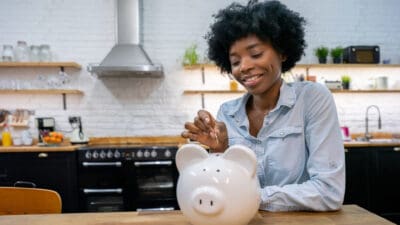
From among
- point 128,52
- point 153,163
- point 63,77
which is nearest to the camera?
point 153,163

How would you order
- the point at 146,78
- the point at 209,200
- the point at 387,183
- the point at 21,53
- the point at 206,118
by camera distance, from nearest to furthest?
the point at 209,200
the point at 206,118
the point at 387,183
the point at 21,53
the point at 146,78

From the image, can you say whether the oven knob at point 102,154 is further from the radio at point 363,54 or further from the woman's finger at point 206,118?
the radio at point 363,54

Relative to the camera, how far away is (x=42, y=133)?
360 centimetres

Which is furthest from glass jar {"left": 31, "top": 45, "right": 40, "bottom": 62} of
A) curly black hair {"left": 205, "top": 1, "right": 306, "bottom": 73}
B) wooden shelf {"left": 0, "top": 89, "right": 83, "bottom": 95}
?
curly black hair {"left": 205, "top": 1, "right": 306, "bottom": 73}

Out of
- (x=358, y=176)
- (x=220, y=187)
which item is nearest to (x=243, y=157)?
(x=220, y=187)

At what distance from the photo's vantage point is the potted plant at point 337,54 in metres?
3.66

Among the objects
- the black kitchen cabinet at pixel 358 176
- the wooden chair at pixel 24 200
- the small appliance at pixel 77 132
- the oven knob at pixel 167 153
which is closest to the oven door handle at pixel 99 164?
Result: the oven knob at pixel 167 153

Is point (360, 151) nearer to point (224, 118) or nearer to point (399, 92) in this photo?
point (399, 92)

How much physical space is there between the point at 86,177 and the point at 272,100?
8.00ft

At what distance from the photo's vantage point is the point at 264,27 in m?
1.05

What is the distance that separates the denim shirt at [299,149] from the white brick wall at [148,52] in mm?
2663

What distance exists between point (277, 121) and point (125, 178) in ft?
7.55

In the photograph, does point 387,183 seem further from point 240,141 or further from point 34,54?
point 34,54

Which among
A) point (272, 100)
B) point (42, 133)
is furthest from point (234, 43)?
point (42, 133)
